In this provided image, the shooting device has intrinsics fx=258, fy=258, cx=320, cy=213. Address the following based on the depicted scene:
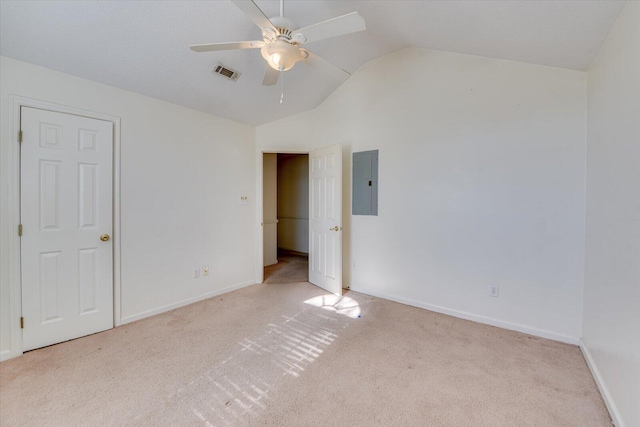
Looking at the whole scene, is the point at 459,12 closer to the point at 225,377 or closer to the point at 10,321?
the point at 225,377

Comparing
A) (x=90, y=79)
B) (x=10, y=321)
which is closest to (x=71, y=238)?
(x=10, y=321)

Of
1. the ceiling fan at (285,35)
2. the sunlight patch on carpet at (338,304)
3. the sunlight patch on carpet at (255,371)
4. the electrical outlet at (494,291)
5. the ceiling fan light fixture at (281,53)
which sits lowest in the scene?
the sunlight patch on carpet at (255,371)

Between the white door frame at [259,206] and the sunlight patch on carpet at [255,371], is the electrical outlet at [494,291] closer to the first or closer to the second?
the sunlight patch on carpet at [255,371]

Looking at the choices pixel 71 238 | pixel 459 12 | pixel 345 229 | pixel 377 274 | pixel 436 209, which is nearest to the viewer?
pixel 459 12

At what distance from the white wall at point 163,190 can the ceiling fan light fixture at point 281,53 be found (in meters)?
1.89

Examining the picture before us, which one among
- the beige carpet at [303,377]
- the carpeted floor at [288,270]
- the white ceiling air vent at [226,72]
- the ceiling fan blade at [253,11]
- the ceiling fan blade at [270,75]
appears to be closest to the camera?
the ceiling fan blade at [253,11]

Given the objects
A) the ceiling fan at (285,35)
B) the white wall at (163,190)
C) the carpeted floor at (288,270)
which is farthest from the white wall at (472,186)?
the ceiling fan at (285,35)

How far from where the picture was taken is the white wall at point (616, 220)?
1.36 metres

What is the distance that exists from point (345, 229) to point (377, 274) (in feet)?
2.45

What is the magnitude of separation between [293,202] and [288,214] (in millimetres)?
351

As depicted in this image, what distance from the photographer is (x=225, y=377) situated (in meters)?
1.84

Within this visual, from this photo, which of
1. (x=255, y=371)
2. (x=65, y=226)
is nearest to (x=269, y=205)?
(x=65, y=226)

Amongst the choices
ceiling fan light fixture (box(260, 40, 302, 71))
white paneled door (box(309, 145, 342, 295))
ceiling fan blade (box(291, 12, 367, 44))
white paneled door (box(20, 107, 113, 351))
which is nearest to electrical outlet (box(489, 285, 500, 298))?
white paneled door (box(309, 145, 342, 295))

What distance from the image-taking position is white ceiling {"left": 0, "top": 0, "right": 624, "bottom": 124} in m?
1.75
